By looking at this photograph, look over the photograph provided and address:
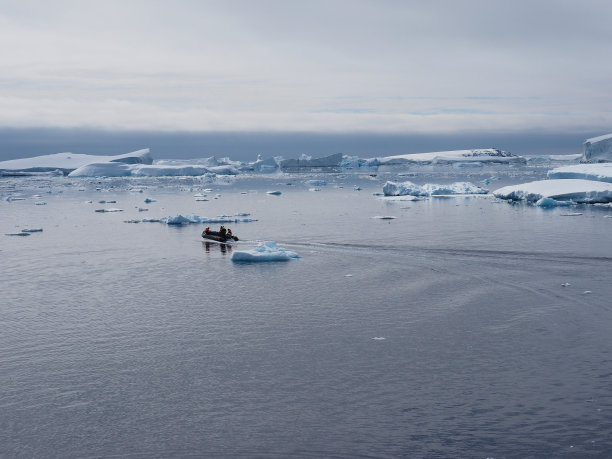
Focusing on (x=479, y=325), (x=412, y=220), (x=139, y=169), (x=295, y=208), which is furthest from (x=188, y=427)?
(x=139, y=169)

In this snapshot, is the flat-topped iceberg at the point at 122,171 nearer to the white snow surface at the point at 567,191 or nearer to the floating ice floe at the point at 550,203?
the white snow surface at the point at 567,191

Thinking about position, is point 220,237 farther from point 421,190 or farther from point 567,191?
point 421,190

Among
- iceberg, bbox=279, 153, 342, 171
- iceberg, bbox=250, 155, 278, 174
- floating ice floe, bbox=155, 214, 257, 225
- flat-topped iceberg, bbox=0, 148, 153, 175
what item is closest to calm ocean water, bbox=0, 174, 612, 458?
floating ice floe, bbox=155, 214, 257, 225

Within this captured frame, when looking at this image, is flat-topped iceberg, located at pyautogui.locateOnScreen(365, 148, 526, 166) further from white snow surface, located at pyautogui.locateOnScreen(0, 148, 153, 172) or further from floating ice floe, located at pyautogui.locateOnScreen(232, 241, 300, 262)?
floating ice floe, located at pyautogui.locateOnScreen(232, 241, 300, 262)

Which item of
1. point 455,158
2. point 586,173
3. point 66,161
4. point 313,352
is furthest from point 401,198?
point 455,158

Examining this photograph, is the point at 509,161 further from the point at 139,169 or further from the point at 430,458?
the point at 430,458
